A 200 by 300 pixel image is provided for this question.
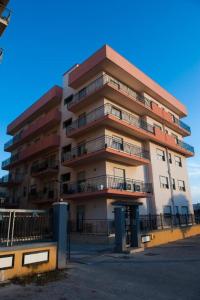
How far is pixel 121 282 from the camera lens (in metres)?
7.10

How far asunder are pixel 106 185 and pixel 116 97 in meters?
8.70

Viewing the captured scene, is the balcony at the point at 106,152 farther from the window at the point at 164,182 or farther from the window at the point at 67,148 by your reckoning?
the window at the point at 164,182

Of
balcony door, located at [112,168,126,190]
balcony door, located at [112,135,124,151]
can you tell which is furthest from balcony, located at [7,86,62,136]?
balcony door, located at [112,168,126,190]

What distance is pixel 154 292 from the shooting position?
621 centimetres

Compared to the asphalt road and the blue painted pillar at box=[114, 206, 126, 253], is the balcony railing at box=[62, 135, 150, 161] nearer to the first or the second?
the blue painted pillar at box=[114, 206, 126, 253]

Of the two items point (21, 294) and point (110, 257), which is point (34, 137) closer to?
point (110, 257)

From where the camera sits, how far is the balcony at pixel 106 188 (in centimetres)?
1872

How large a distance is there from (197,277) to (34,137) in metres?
27.7

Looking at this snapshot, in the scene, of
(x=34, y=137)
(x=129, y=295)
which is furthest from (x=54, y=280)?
(x=34, y=137)

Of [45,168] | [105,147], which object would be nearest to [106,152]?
[105,147]

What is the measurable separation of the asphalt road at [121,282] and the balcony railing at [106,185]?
901 centimetres

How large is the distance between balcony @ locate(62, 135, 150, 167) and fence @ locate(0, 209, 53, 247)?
1046 centimetres

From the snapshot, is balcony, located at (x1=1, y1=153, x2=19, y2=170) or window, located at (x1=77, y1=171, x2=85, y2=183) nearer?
window, located at (x1=77, y1=171, x2=85, y2=183)

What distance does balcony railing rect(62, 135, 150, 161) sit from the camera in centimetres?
2022
